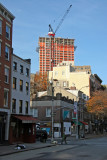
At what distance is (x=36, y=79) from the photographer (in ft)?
313

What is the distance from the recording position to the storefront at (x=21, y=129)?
122 ft

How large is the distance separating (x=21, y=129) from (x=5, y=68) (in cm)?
984

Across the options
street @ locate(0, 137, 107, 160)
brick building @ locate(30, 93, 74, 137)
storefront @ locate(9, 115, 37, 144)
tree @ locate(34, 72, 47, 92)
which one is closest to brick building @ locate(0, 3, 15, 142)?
storefront @ locate(9, 115, 37, 144)

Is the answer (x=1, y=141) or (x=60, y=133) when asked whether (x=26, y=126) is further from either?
(x=60, y=133)

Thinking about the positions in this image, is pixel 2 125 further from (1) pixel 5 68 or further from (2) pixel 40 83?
(2) pixel 40 83

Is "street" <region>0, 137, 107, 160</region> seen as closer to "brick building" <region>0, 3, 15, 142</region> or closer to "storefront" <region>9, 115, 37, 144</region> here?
"brick building" <region>0, 3, 15, 142</region>

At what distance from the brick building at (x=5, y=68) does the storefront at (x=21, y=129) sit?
1304 mm

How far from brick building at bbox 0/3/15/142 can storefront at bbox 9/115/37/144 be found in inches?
51.3

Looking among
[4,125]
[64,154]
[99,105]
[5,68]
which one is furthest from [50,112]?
[64,154]

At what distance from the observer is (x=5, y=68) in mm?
36656

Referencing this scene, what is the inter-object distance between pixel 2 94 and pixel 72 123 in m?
36.0

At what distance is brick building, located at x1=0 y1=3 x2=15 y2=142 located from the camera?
3519cm

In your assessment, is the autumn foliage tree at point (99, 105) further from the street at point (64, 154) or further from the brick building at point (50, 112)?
the street at point (64, 154)

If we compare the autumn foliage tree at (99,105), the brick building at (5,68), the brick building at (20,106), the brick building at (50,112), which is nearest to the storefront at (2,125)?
the brick building at (5,68)
